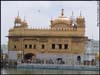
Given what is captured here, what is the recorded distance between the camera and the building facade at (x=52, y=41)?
116ft

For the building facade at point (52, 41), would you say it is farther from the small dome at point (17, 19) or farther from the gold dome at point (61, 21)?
the small dome at point (17, 19)

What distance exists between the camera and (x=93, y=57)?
115 ft

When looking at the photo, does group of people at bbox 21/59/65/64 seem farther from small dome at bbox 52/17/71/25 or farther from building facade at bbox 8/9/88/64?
small dome at bbox 52/17/71/25

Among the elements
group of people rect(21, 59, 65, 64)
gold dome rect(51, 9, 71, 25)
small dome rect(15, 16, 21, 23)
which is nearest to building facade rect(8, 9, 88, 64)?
gold dome rect(51, 9, 71, 25)

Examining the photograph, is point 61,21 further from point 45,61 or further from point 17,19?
point 17,19

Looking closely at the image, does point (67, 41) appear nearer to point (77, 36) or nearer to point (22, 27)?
point (77, 36)

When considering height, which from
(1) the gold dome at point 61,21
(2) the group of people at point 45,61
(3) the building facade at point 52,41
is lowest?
(2) the group of people at point 45,61

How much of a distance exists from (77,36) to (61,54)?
2148 millimetres

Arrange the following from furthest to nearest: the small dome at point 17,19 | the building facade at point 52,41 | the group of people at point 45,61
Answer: the small dome at point 17,19, the building facade at point 52,41, the group of people at point 45,61

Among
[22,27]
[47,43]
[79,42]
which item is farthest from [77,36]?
[22,27]

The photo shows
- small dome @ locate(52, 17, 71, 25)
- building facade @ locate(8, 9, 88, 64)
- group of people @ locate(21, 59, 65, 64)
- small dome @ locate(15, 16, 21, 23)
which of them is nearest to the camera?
group of people @ locate(21, 59, 65, 64)

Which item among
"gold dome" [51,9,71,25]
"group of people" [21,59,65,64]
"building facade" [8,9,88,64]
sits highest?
"gold dome" [51,9,71,25]

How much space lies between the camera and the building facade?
3538 cm

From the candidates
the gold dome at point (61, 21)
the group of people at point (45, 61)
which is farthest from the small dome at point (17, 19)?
the group of people at point (45, 61)
